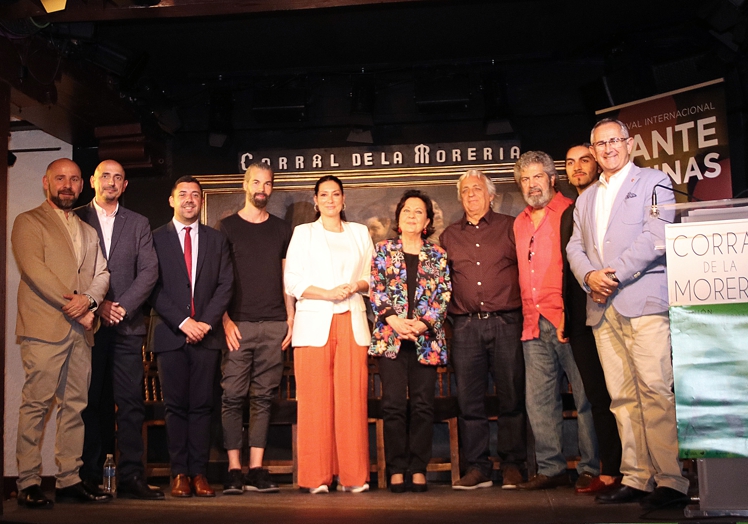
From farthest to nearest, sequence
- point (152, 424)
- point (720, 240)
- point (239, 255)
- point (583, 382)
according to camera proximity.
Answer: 1. point (152, 424)
2. point (239, 255)
3. point (583, 382)
4. point (720, 240)

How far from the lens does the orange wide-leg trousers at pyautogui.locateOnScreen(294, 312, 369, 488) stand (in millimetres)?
4578

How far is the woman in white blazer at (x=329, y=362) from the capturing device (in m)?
4.58

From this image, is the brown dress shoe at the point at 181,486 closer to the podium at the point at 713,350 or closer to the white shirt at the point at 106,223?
Answer: the white shirt at the point at 106,223

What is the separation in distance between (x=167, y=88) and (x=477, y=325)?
11.4 feet

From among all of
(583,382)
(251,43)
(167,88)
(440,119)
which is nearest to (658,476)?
(583,382)

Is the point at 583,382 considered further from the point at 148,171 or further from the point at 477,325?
the point at 148,171

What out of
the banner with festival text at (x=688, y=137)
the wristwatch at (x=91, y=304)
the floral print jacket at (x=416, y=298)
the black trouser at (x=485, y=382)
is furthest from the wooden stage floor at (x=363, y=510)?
the banner with festival text at (x=688, y=137)

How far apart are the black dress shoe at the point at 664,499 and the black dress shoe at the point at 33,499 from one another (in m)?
3.11

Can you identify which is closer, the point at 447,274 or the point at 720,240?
the point at 720,240

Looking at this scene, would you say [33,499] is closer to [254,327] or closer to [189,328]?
[189,328]

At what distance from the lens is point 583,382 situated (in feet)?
14.5

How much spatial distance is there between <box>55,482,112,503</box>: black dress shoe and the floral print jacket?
1.77 meters

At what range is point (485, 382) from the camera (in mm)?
4734

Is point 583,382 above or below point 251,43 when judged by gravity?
below
